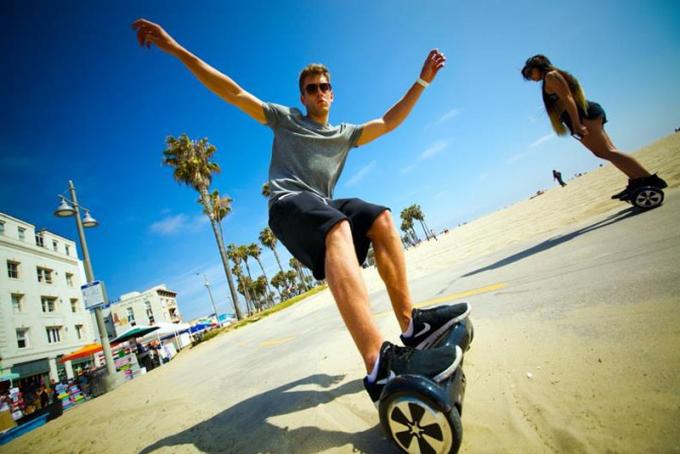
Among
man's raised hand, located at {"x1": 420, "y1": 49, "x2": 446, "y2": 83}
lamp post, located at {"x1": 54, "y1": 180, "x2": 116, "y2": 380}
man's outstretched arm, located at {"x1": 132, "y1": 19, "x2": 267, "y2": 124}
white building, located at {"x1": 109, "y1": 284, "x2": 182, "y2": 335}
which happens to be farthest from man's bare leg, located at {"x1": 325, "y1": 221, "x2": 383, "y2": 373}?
white building, located at {"x1": 109, "y1": 284, "x2": 182, "y2": 335}

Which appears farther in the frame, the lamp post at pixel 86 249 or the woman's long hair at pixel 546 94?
the lamp post at pixel 86 249

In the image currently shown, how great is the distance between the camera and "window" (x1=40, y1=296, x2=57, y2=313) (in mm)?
23891

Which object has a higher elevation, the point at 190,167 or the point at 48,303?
the point at 190,167

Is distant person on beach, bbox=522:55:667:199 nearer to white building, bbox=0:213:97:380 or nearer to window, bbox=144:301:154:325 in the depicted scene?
white building, bbox=0:213:97:380

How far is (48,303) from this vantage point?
80.4 feet

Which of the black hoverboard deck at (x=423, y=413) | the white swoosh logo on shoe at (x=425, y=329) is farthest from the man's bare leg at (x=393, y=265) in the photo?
the black hoverboard deck at (x=423, y=413)

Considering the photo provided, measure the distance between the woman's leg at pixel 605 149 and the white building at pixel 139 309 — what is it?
59973 millimetres

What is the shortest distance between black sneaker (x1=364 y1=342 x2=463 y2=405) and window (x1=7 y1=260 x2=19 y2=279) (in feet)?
105

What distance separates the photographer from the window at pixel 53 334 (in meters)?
23.2

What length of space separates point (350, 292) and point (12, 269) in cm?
3289

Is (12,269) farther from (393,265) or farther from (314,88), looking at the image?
(393,265)

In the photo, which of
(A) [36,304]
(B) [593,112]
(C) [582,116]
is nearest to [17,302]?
(A) [36,304]

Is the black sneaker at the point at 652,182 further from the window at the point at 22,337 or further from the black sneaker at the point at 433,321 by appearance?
the window at the point at 22,337

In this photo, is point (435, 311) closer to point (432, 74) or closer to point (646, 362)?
point (646, 362)
